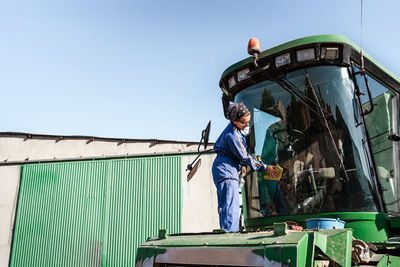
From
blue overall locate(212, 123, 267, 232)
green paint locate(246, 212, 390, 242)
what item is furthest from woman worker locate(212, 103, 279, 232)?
green paint locate(246, 212, 390, 242)

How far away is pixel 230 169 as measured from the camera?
3410 millimetres

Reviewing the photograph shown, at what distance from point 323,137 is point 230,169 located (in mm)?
944

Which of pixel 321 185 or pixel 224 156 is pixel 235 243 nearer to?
pixel 224 156

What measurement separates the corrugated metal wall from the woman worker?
9116 millimetres

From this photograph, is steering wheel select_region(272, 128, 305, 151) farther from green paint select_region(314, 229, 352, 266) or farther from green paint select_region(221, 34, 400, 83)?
green paint select_region(314, 229, 352, 266)

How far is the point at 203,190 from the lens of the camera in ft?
42.3

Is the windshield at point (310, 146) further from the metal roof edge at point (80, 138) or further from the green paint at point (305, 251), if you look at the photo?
the metal roof edge at point (80, 138)

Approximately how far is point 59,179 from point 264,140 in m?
10.9

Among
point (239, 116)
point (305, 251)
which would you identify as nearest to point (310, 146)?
point (239, 116)

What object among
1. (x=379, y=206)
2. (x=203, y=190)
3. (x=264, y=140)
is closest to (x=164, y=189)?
(x=203, y=190)

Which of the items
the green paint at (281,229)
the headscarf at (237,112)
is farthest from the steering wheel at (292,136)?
the green paint at (281,229)

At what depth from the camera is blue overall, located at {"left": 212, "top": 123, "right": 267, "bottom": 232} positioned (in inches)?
127

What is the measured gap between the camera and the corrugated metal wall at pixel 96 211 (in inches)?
487

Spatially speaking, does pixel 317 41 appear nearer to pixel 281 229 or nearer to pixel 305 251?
pixel 281 229
